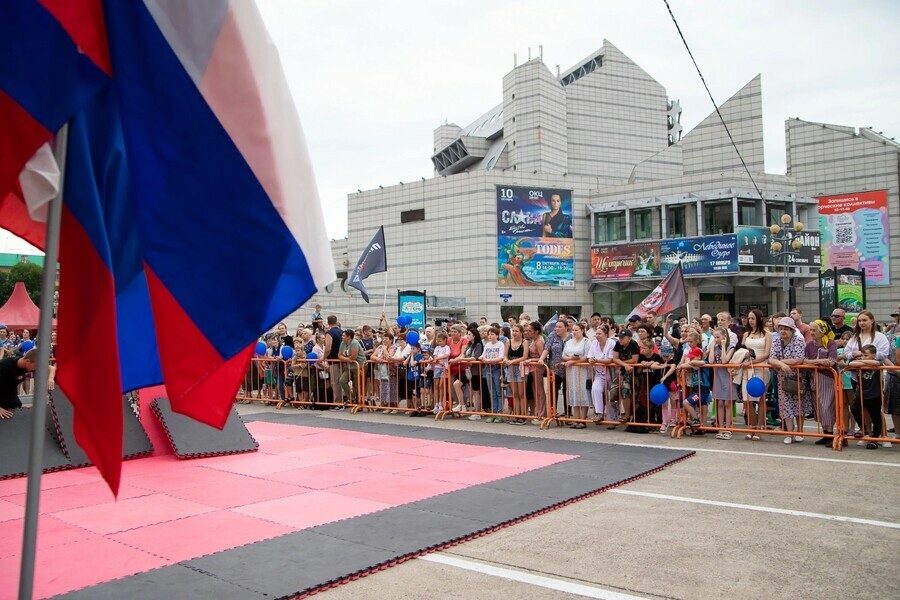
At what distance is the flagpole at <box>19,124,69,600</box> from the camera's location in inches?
99.8

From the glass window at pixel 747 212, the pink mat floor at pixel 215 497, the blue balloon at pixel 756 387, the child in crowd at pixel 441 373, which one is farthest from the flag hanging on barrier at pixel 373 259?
the glass window at pixel 747 212

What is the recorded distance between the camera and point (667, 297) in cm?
1822

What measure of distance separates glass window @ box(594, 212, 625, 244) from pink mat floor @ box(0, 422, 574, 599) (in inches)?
1520

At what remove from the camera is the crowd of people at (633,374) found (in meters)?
10.6

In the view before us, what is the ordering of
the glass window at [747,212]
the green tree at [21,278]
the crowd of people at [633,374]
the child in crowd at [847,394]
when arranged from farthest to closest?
the green tree at [21,278] < the glass window at [747,212] < the crowd of people at [633,374] < the child in crowd at [847,394]

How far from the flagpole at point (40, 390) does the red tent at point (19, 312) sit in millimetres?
26789

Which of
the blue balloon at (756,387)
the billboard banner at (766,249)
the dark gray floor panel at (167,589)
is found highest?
the billboard banner at (766,249)

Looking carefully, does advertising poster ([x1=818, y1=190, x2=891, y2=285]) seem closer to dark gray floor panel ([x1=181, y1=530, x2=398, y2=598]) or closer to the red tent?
the red tent

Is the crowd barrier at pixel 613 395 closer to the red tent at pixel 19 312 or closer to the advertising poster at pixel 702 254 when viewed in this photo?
the red tent at pixel 19 312

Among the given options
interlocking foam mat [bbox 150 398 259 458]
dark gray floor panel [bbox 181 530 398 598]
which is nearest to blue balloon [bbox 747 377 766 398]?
dark gray floor panel [bbox 181 530 398 598]

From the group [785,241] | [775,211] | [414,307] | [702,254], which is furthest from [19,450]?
[775,211]

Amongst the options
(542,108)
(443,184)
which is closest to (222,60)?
(443,184)

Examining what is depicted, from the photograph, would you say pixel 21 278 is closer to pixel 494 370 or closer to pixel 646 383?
pixel 494 370

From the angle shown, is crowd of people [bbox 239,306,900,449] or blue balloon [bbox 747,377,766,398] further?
blue balloon [bbox 747,377,766,398]
